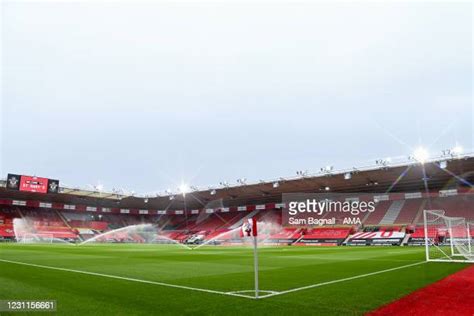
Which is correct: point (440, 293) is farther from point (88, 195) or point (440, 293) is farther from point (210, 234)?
point (88, 195)

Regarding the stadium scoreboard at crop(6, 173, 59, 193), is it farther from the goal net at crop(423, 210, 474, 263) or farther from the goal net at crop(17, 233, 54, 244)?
the goal net at crop(423, 210, 474, 263)

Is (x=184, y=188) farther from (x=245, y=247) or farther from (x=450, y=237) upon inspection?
(x=450, y=237)

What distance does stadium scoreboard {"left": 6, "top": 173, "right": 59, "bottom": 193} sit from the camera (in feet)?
186

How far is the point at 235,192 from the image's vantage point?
67.6 meters

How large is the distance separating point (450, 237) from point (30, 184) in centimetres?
5787

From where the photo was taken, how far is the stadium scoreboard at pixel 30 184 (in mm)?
56719

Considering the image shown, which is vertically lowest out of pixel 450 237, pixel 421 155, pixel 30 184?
pixel 450 237

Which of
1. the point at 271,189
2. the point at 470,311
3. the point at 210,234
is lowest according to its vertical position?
the point at 210,234

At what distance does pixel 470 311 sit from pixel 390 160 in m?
43.2

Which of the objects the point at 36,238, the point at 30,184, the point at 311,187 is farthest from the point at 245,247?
the point at 36,238

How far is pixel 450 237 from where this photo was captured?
2584 cm

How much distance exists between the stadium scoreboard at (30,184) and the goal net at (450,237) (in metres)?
54.9

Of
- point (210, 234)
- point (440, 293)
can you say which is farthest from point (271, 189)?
point (440, 293)

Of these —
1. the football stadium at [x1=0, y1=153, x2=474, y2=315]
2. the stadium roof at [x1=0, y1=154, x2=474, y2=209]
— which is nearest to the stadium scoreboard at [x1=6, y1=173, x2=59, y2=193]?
the football stadium at [x1=0, y1=153, x2=474, y2=315]
